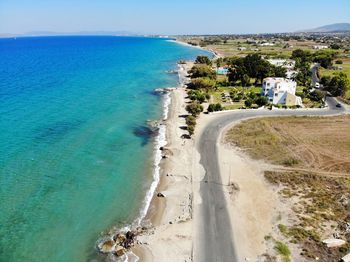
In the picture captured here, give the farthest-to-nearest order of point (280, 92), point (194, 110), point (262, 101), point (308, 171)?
point (280, 92) → point (262, 101) → point (194, 110) → point (308, 171)

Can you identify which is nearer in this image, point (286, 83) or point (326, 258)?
point (326, 258)

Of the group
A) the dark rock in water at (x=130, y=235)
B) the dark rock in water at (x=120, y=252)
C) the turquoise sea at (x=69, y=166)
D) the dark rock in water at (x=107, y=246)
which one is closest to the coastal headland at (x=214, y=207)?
the dark rock in water at (x=130, y=235)

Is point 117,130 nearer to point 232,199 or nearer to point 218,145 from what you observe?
point 218,145

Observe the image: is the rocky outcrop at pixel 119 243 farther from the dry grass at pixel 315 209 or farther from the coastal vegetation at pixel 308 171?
the dry grass at pixel 315 209

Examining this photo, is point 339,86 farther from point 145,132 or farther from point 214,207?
point 214,207

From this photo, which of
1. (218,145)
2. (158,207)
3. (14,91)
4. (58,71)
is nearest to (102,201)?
(158,207)

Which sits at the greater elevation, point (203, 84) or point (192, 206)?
point (203, 84)

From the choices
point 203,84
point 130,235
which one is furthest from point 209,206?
point 203,84
